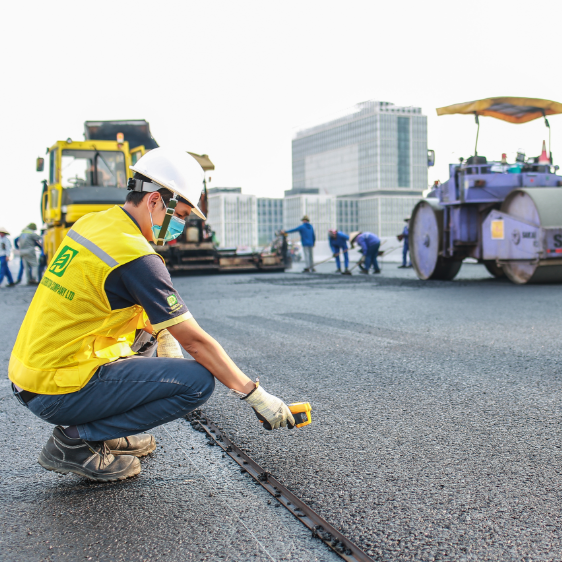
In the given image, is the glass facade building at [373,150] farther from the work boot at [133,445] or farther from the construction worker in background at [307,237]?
the work boot at [133,445]

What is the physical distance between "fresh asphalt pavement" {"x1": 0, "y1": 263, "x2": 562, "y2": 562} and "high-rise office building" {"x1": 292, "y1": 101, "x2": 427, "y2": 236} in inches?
5631

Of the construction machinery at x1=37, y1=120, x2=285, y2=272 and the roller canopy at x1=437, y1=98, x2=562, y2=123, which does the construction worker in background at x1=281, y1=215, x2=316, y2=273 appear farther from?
the roller canopy at x1=437, y1=98, x2=562, y2=123

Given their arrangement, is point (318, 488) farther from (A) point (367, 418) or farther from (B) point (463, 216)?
(B) point (463, 216)

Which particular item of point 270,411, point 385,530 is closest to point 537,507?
point 385,530

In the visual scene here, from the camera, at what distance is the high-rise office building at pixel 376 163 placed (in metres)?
149

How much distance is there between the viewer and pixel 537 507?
7.76 feet

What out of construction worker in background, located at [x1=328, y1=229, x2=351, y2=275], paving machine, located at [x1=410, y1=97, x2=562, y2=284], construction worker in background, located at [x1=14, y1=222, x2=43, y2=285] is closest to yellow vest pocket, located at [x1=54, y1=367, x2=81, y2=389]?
paving machine, located at [x1=410, y1=97, x2=562, y2=284]

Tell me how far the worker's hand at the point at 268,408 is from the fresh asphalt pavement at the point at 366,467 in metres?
0.26

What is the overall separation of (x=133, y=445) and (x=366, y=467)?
3.60ft

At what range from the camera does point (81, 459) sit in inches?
105

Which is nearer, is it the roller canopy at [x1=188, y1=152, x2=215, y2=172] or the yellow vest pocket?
the yellow vest pocket

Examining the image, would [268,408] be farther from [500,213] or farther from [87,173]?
[87,173]

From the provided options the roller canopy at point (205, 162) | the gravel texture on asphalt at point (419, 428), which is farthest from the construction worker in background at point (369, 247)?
the gravel texture on asphalt at point (419, 428)

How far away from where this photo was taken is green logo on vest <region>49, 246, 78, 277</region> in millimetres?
2503
